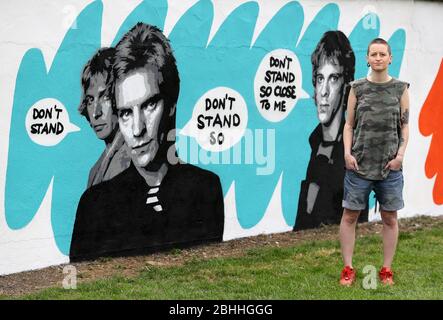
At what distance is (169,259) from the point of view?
7.52 m

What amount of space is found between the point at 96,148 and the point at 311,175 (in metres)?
2.92

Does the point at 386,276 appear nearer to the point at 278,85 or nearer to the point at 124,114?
the point at 124,114

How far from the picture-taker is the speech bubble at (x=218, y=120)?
7867 millimetres

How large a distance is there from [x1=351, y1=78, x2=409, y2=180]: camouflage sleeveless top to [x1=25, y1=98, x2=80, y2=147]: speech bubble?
8.46 feet

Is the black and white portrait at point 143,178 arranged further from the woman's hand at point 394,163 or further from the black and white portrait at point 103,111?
the woman's hand at point 394,163

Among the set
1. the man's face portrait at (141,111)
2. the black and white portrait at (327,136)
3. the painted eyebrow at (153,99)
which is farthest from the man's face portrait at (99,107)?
the black and white portrait at (327,136)

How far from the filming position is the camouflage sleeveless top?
6117 millimetres

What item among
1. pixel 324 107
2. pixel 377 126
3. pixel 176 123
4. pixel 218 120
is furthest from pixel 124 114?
pixel 324 107

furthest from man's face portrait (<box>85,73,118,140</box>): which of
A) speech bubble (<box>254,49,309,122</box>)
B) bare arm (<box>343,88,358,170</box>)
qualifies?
bare arm (<box>343,88,358,170</box>)

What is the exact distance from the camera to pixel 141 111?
7.42 m

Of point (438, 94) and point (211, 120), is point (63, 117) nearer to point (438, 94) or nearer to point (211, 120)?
point (211, 120)

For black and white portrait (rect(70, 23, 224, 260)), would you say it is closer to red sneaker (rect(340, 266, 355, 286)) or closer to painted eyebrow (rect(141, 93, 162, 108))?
painted eyebrow (rect(141, 93, 162, 108))

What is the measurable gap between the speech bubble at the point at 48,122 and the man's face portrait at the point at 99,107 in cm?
24

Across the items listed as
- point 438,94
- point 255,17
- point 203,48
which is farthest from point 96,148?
point 438,94
